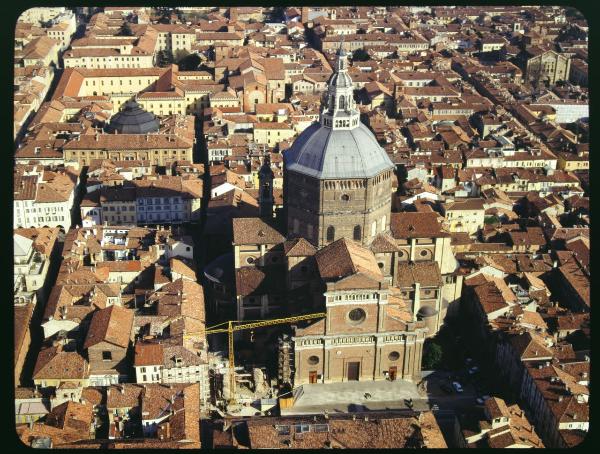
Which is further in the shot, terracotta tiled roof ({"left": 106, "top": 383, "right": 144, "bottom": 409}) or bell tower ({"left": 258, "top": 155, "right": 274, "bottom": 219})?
bell tower ({"left": 258, "top": 155, "right": 274, "bottom": 219})

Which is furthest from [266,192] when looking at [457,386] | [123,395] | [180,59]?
[180,59]

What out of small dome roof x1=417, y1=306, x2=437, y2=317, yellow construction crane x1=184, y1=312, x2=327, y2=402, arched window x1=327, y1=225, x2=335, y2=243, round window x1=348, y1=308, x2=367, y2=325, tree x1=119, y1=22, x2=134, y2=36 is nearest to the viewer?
round window x1=348, y1=308, x2=367, y2=325

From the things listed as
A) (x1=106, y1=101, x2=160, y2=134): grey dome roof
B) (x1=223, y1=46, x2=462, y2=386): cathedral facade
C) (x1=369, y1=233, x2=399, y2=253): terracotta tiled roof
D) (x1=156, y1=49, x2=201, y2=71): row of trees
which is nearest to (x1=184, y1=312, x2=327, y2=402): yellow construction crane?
(x1=223, y1=46, x2=462, y2=386): cathedral facade

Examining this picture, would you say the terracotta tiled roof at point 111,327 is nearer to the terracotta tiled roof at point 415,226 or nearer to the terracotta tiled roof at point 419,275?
the terracotta tiled roof at point 419,275

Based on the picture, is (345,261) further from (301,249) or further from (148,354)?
(148,354)

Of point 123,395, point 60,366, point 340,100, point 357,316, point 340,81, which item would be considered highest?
point 340,81

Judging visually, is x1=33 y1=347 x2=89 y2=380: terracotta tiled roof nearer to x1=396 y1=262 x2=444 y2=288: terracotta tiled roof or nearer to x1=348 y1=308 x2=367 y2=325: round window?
x1=348 y1=308 x2=367 y2=325: round window

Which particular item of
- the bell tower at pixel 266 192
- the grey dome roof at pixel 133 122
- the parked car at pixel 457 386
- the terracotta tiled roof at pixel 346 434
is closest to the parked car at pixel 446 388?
the parked car at pixel 457 386
